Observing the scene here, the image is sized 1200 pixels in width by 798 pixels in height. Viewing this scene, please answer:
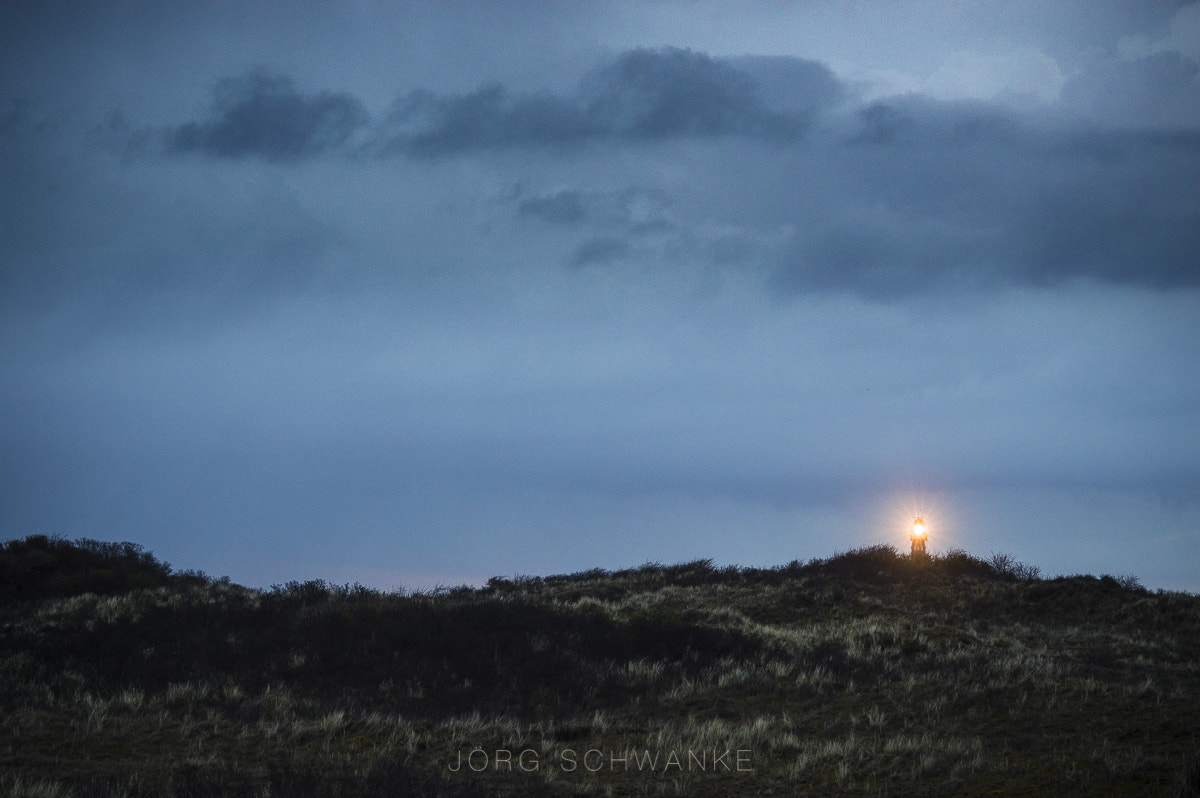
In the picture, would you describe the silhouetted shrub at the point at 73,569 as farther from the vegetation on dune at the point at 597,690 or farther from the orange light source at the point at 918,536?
the orange light source at the point at 918,536

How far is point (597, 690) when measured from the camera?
1864 centimetres

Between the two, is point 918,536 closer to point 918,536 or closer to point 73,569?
point 918,536

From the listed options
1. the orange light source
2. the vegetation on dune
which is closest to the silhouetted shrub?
the vegetation on dune

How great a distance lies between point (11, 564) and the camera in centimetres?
3231

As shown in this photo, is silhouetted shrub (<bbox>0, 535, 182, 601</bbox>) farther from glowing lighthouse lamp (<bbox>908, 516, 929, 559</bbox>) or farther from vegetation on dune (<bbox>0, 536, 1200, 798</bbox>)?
glowing lighthouse lamp (<bbox>908, 516, 929, 559</bbox>)

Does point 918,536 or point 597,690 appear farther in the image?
point 918,536

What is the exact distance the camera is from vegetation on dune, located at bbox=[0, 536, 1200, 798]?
1218 centimetres

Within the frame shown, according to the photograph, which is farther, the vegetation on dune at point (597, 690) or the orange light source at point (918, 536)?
the orange light source at point (918, 536)

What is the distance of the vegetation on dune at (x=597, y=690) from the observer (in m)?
12.2

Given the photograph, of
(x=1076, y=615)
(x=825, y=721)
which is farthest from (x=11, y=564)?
(x=1076, y=615)

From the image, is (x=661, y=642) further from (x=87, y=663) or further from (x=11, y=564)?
(x=11, y=564)

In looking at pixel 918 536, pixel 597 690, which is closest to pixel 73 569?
pixel 597 690

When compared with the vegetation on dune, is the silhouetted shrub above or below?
above

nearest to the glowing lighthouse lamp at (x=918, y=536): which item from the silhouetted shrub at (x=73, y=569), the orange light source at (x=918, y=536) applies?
the orange light source at (x=918, y=536)
